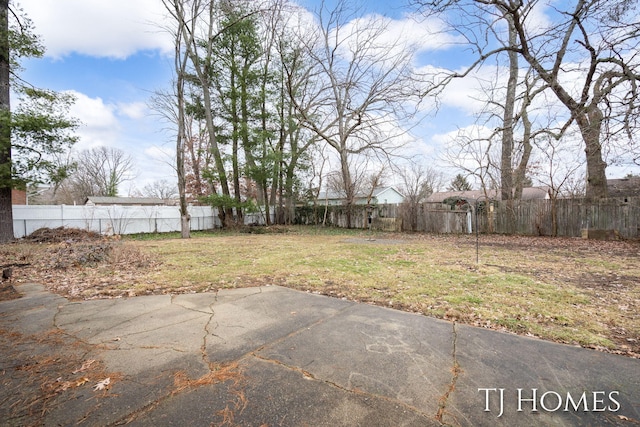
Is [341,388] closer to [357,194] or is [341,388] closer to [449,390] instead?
[449,390]

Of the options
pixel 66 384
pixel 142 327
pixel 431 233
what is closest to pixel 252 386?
pixel 66 384

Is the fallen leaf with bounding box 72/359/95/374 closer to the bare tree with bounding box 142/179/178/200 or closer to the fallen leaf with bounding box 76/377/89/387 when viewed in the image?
the fallen leaf with bounding box 76/377/89/387

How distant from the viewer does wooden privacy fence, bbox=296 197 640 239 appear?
9.62 meters

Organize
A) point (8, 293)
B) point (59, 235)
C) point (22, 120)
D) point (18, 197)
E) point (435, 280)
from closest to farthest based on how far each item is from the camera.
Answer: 1. point (8, 293)
2. point (435, 280)
3. point (22, 120)
4. point (59, 235)
5. point (18, 197)

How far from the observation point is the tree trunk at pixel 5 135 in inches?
334

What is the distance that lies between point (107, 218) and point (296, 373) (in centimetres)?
1470

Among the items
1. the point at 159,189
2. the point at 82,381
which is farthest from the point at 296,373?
the point at 159,189

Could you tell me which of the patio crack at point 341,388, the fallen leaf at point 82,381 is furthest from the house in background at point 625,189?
the fallen leaf at point 82,381

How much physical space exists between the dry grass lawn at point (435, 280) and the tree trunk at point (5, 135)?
373 cm

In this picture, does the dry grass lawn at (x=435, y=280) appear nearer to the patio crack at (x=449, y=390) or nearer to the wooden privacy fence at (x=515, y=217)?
the patio crack at (x=449, y=390)

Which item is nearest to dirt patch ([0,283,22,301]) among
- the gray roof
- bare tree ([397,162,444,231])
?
the gray roof

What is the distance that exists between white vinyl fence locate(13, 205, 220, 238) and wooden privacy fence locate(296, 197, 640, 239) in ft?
33.1

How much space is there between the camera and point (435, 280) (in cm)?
433

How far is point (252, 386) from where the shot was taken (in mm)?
1657
